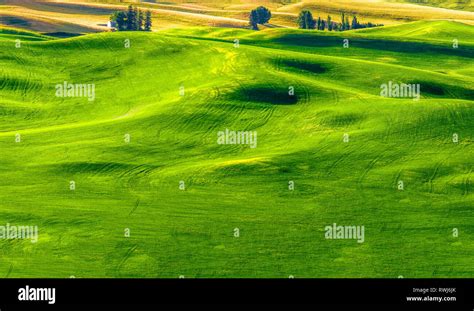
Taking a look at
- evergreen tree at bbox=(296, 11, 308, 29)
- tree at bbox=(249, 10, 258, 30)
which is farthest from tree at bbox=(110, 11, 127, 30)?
evergreen tree at bbox=(296, 11, 308, 29)

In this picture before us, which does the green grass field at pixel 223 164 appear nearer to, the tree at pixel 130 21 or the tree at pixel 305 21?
the tree at pixel 130 21

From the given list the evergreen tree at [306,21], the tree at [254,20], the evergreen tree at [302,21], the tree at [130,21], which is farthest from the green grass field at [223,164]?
the tree at [254,20]

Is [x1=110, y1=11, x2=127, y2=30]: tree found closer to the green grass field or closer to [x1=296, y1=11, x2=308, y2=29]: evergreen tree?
[x1=296, y1=11, x2=308, y2=29]: evergreen tree

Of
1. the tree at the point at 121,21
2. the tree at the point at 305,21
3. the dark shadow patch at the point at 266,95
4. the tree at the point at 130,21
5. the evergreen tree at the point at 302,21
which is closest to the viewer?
the dark shadow patch at the point at 266,95

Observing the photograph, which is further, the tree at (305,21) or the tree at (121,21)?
the tree at (305,21)

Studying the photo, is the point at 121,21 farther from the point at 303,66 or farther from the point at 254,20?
the point at 303,66

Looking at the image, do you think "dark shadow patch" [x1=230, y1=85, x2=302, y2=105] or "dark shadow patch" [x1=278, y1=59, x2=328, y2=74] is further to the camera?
"dark shadow patch" [x1=278, y1=59, x2=328, y2=74]

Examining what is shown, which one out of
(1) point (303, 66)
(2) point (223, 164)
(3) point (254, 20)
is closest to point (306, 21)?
(3) point (254, 20)

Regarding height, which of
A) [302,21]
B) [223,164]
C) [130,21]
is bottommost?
[223,164]
